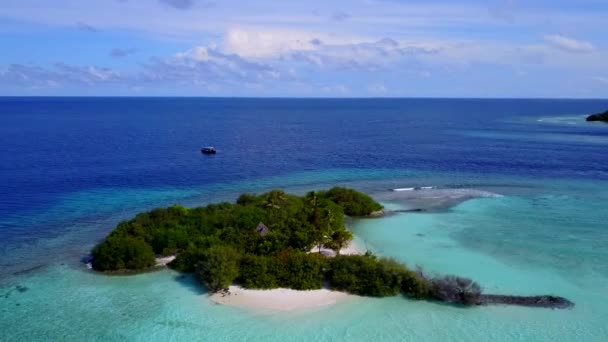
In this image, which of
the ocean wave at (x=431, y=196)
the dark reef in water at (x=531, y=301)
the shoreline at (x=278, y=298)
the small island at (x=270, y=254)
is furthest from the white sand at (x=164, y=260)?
the ocean wave at (x=431, y=196)

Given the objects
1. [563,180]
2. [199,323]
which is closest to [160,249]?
[199,323]

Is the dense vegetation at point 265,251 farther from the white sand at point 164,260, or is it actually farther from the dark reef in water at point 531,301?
the dark reef in water at point 531,301

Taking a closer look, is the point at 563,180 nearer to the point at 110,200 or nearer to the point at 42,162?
the point at 110,200

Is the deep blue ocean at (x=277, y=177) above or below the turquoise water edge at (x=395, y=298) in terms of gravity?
above

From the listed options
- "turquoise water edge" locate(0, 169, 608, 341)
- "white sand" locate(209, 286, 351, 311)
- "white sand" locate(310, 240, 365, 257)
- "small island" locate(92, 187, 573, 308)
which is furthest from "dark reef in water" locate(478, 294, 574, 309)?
"white sand" locate(310, 240, 365, 257)

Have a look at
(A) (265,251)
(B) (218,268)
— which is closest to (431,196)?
(A) (265,251)
